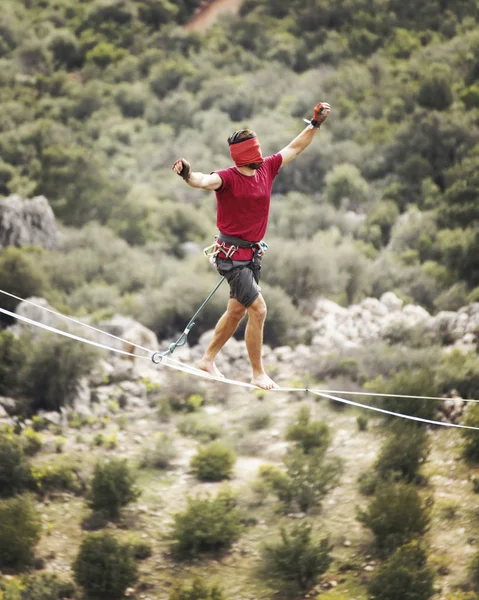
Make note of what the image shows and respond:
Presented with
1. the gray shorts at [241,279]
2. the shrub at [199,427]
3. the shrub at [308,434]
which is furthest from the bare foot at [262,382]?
the shrub at [199,427]

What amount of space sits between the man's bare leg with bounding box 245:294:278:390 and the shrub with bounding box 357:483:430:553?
8439 millimetres

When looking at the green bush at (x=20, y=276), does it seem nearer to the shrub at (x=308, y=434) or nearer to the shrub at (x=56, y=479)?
the shrub at (x=56, y=479)

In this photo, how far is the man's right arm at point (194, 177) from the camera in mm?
5539

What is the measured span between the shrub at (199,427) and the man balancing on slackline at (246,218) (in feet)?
34.8

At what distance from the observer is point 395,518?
1469 cm

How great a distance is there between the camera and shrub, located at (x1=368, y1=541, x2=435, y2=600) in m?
13.7

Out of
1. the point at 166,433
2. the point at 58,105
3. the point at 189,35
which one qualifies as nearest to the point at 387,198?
the point at 166,433

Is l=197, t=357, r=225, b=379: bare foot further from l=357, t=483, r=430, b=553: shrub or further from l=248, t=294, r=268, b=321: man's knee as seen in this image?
l=357, t=483, r=430, b=553: shrub

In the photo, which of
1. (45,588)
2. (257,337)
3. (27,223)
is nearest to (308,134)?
(257,337)

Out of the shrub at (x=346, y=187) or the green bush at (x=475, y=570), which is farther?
the shrub at (x=346, y=187)

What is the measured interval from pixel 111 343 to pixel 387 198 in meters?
10.4

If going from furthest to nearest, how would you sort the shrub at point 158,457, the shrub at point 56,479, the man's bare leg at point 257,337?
the shrub at point 158,457
the shrub at point 56,479
the man's bare leg at point 257,337

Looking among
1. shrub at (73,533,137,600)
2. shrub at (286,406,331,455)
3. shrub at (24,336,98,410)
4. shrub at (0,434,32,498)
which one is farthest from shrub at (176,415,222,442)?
shrub at (73,533,137,600)

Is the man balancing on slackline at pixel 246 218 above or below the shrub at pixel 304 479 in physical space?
below
